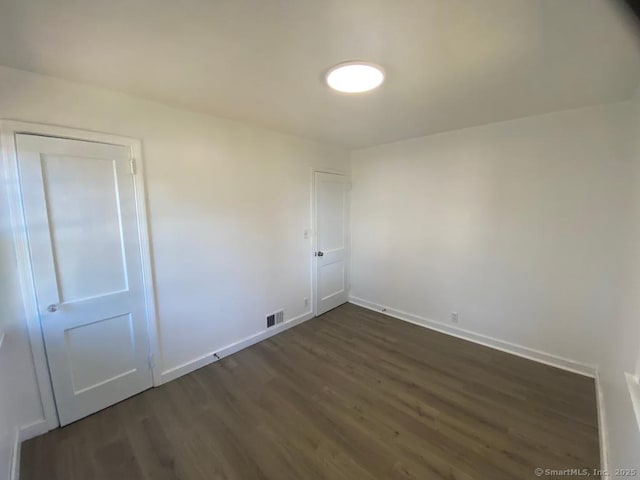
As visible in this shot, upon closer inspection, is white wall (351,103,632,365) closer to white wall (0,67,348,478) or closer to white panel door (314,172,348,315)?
white panel door (314,172,348,315)

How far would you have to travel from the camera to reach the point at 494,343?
9.75ft

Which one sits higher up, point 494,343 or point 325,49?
point 325,49

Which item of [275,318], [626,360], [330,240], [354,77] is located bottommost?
[275,318]

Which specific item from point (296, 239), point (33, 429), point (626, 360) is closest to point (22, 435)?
point (33, 429)

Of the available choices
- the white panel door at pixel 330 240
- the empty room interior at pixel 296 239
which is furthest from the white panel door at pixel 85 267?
the white panel door at pixel 330 240

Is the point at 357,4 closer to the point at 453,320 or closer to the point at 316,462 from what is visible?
the point at 316,462

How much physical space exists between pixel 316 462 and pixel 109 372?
176cm

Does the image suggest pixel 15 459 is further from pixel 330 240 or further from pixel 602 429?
pixel 602 429

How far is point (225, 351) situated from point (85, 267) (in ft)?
4.94

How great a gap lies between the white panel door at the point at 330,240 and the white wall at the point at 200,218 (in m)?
0.25

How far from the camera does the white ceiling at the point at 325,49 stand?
1.17 meters

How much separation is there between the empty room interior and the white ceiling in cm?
2

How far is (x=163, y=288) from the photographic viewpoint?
2.36m

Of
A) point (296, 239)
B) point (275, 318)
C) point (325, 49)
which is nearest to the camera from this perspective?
point (325, 49)
